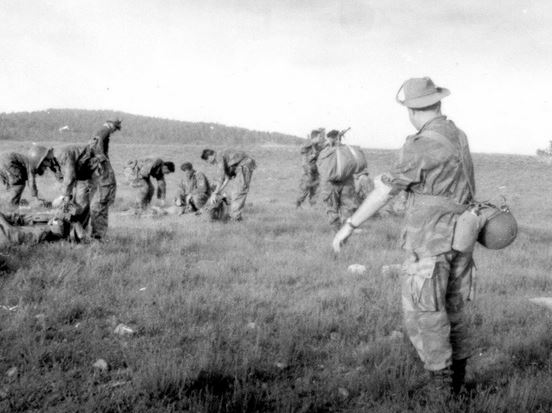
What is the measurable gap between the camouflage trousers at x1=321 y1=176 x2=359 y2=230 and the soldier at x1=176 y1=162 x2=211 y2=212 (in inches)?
198

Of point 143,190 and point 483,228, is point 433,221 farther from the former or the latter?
point 143,190

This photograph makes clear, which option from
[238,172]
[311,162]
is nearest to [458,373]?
[238,172]

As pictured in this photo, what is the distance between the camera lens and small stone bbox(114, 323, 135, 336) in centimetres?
437

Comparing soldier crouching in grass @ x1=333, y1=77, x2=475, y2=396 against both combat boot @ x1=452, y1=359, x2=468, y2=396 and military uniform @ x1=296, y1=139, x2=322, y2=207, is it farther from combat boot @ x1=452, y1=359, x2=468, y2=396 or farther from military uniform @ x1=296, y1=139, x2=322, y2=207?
military uniform @ x1=296, y1=139, x2=322, y2=207

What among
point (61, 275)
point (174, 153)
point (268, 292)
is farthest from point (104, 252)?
point (174, 153)

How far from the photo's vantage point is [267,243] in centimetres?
904

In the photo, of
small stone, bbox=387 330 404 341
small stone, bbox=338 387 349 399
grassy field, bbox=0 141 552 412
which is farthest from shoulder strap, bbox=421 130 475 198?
small stone, bbox=387 330 404 341

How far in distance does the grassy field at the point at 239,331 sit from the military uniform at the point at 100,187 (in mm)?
445

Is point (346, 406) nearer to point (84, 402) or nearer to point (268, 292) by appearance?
point (84, 402)

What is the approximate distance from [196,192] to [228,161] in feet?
8.05

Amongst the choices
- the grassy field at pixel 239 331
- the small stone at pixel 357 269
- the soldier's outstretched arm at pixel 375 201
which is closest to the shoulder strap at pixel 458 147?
the soldier's outstretched arm at pixel 375 201

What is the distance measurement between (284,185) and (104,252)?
19.0m

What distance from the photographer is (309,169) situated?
15.9 m

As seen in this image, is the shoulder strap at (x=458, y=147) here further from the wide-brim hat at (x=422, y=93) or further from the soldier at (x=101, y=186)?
the soldier at (x=101, y=186)
